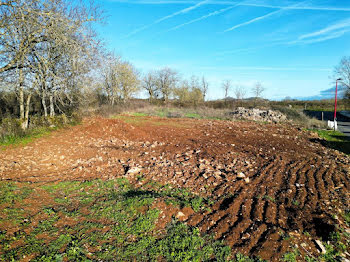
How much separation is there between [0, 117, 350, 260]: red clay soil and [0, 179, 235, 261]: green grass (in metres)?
0.41

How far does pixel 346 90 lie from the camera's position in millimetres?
30578

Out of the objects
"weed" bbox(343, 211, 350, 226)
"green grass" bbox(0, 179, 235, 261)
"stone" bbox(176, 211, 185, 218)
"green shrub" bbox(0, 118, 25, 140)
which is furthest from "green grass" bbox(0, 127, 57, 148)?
"weed" bbox(343, 211, 350, 226)

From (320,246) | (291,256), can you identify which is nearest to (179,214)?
(291,256)

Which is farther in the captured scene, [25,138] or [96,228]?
[25,138]

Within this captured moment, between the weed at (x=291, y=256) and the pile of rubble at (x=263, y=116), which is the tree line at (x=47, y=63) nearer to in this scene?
the weed at (x=291, y=256)

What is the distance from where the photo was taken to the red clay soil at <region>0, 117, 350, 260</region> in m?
3.09

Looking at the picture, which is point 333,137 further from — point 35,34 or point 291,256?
point 35,34

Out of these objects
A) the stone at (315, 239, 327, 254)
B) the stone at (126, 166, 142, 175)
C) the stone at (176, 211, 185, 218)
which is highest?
the stone at (126, 166, 142, 175)

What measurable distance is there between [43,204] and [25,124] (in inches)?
273

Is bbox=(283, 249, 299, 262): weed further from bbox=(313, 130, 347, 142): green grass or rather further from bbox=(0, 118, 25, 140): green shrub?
bbox=(313, 130, 347, 142): green grass

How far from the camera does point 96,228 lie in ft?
9.89

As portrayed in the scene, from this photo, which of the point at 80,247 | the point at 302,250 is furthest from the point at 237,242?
the point at 80,247

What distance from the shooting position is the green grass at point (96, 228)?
251 cm

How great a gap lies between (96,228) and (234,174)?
11.6ft
